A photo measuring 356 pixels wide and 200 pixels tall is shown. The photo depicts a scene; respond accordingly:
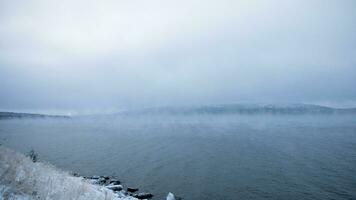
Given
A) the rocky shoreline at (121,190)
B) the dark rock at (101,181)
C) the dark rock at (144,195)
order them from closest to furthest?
the rocky shoreline at (121,190) < the dark rock at (144,195) < the dark rock at (101,181)

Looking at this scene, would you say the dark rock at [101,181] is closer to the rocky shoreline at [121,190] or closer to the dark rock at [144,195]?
the rocky shoreline at [121,190]

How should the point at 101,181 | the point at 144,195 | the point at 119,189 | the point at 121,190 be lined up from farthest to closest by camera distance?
the point at 101,181
the point at 119,189
the point at 121,190
the point at 144,195

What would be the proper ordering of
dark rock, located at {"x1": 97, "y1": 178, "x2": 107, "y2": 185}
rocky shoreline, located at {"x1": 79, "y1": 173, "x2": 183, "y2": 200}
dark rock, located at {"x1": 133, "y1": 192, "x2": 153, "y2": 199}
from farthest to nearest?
1. dark rock, located at {"x1": 97, "y1": 178, "x2": 107, "y2": 185}
2. dark rock, located at {"x1": 133, "y1": 192, "x2": 153, "y2": 199}
3. rocky shoreline, located at {"x1": 79, "y1": 173, "x2": 183, "y2": 200}

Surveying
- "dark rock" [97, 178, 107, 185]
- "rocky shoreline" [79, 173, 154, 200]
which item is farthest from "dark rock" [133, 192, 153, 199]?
"dark rock" [97, 178, 107, 185]

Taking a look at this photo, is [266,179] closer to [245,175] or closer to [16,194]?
[245,175]

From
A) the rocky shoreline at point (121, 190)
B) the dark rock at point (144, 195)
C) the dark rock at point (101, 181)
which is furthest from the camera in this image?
the dark rock at point (101, 181)

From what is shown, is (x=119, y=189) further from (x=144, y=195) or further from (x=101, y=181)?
(x=101, y=181)

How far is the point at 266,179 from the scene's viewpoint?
3141 cm

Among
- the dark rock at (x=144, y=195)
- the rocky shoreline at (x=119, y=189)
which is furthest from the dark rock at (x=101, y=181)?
the dark rock at (x=144, y=195)

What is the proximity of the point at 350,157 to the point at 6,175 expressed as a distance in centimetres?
5204

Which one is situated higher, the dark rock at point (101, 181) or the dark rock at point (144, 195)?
the dark rock at point (144, 195)

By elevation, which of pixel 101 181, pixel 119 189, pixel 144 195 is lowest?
pixel 101 181

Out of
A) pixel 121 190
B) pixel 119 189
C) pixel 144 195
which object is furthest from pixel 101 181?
pixel 144 195

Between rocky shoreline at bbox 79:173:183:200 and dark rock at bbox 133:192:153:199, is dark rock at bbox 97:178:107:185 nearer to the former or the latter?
rocky shoreline at bbox 79:173:183:200
